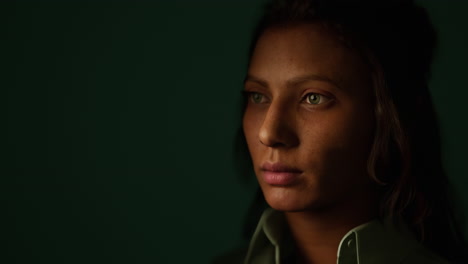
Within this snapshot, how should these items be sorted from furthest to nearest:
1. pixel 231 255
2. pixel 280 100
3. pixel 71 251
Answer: pixel 71 251 → pixel 231 255 → pixel 280 100

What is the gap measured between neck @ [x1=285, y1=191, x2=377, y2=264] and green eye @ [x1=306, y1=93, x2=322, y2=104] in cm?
25

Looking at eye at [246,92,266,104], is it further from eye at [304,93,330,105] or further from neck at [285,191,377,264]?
neck at [285,191,377,264]

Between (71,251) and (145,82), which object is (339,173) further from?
(71,251)

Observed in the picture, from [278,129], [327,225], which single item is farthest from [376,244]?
[278,129]

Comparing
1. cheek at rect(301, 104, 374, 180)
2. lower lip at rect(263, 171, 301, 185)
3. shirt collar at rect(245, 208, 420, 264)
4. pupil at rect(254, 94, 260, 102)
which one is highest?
pupil at rect(254, 94, 260, 102)

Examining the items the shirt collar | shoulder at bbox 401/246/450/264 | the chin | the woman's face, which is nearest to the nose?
the woman's face

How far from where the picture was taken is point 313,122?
4.30ft

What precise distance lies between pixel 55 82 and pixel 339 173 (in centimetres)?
99

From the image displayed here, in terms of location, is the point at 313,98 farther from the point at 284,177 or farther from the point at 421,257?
the point at 421,257

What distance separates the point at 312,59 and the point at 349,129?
0.17 m

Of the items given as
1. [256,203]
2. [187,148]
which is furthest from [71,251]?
[256,203]

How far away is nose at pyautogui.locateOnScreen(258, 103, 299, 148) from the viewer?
1286 millimetres

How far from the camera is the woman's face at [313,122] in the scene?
1303mm

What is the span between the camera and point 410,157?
1.37m
